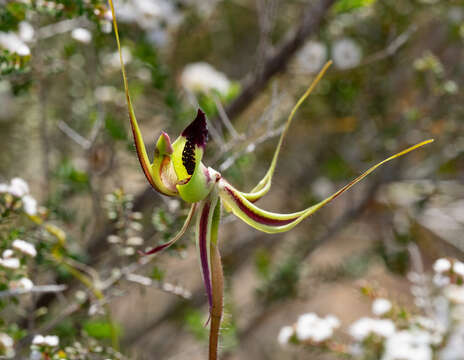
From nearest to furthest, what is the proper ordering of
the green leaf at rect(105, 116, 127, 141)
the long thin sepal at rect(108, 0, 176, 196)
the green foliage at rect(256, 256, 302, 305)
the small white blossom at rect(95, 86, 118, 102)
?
the long thin sepal at rect(108, 0, 176, 196), the green leaf at rect(105, 116, 127, 141), the small white blossom at rect(95, 86, 118, 102), the green foliage at rect(256, 256, 302, 305)

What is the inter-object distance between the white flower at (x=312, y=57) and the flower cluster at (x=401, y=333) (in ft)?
1.81

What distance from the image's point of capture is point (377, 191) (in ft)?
4.48

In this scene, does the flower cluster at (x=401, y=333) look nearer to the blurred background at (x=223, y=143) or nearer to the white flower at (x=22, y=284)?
the blurred background at (x=223, y=143)

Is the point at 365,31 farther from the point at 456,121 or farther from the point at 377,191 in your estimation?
the point at 377,191

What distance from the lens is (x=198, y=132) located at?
1.49ft

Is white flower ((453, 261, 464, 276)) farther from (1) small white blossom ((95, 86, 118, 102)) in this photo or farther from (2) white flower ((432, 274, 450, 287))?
(1) small white blossom ((95, 86, 118, 102))

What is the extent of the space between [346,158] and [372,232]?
0.66 metres

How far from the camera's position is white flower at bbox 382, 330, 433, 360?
70cm

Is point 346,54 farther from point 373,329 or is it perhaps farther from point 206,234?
point 206,234

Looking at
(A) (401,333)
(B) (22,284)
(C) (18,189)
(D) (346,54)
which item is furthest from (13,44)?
(D) (346,54)

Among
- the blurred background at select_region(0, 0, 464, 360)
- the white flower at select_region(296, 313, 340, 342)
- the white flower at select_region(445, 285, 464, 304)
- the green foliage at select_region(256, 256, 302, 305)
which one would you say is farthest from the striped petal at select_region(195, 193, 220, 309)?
the green foliage at select_region(256, 256, 302, 305)

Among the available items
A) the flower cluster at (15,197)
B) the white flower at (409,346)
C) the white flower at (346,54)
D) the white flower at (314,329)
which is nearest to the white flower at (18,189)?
the flower cluster at (15,197)

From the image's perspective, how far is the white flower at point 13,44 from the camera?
0.64 m

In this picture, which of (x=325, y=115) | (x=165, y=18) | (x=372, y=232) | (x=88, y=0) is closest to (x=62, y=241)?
(x=88, y=0)
